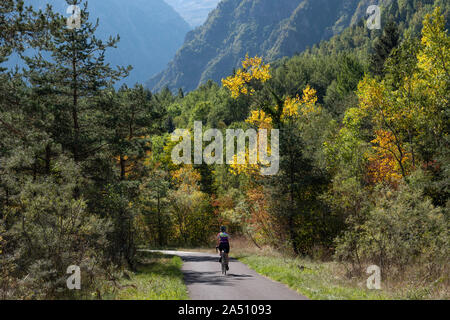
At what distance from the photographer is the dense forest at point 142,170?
1212 cm

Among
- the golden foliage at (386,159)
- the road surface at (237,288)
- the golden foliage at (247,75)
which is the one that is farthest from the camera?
the golden foliage at (386,159)

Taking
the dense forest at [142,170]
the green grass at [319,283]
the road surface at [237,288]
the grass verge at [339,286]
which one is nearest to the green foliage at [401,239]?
the dense forest at [142,170]

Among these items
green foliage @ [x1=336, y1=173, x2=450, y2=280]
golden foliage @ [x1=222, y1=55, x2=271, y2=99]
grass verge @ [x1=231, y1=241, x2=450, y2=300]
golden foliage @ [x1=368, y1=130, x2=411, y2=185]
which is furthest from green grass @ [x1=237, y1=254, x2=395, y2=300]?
golden foliage @ [x1=368, y1=130, x2=411, y2=185]

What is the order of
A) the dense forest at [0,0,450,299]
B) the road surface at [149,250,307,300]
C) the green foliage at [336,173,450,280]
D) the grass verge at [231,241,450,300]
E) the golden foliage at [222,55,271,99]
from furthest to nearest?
1. the golden foliage at [222,55,271,99]
2. the green foliage at [336,173,450,280]
3. the dense forest at [0,0,450,299]
4. the road surface at [149,250,307,300]
5. the grass verge at [231,241,450,300]

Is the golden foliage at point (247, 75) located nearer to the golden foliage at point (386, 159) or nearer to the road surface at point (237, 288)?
the golden foliage at point (386, 159)

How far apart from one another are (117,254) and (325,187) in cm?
1287

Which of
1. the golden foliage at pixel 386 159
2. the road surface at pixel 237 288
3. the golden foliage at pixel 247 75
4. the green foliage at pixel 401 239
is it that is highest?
the golden foliage at pixel 247 75

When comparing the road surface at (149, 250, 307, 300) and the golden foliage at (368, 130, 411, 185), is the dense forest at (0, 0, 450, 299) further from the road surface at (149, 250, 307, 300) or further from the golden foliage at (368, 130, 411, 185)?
the road surface at (149, 250, 307, 300)

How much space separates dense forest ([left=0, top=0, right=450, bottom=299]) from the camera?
12.1 metres

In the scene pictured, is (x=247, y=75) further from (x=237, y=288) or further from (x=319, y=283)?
(x=237, y=288)

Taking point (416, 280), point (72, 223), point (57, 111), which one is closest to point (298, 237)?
point (416, 280)

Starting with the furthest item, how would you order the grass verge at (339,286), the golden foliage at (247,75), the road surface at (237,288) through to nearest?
1. the golden foliage at (247,75)
2. the road surface at (237,288)
3. the grass verge at (339,286)

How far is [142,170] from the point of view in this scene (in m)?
25.6

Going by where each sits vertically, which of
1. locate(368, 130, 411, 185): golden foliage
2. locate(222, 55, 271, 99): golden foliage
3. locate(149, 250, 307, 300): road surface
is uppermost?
locate(222, 55, 271, 99): golden foliage
